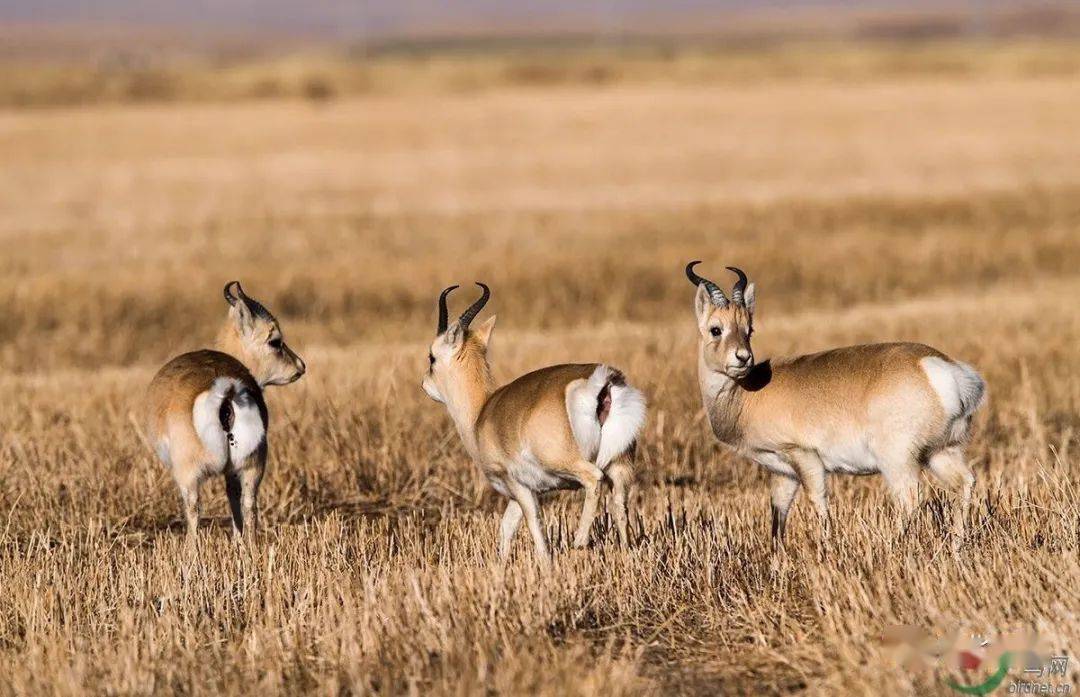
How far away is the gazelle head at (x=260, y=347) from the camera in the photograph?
10.1 meters

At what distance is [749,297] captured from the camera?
8680mm

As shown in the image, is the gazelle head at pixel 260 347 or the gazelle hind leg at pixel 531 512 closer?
the gazelle hind leg at pixel 531 512

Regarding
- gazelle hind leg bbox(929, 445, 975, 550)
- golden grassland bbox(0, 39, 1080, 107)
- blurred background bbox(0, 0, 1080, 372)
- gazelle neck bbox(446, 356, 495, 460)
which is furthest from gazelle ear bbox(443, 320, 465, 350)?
golden grassland bbox(0, 39, 1080, 107)

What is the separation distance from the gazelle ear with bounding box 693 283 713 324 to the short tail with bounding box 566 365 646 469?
1.06 meters

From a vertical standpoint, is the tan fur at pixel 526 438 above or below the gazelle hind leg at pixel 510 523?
above

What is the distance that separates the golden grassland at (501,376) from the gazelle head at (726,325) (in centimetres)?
91

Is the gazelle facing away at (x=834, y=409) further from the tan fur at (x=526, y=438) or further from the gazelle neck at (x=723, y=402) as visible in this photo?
the tan fur at (x=526, y=438)

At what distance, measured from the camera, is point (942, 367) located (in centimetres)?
797

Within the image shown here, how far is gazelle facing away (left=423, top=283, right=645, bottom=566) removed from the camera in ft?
25.6

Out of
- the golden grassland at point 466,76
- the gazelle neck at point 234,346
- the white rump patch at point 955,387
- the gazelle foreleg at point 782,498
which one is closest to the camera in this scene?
the white rump patch at point 955,387

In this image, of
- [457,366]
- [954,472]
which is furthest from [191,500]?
[954,472]

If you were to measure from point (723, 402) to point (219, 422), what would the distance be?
2961 millimetres

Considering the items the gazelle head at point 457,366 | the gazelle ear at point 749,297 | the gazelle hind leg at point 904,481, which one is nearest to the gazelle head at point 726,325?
the gazelle ear at point 749,297

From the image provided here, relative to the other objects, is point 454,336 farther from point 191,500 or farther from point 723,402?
point 191,500
